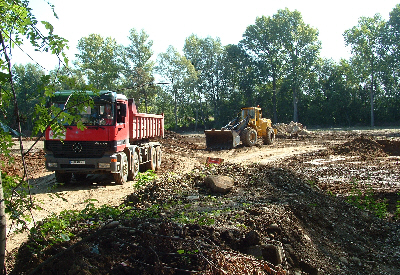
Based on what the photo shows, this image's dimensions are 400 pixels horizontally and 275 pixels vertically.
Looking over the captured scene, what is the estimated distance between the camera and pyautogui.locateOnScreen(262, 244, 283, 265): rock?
5191mm

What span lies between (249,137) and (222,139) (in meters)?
2.18

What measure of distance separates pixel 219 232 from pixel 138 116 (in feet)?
29.3

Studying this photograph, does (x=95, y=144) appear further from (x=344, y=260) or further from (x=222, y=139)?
(x=222, y=139)

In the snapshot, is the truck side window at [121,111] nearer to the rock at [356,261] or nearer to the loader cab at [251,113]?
the rock at [356,261]

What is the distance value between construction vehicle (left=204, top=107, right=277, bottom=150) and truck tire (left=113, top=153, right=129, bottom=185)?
11513mm

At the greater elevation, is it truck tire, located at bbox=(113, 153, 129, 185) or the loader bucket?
the loader bucket

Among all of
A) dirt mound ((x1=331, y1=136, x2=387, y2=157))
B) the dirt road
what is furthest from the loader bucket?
dirt mound ((x1=331, y1=136, x2=387, y2=157))

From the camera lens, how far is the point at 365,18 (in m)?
57.3

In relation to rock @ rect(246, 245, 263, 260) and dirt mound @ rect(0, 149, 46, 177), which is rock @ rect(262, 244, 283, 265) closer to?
rock @ rect(246, 245, 263, 260)

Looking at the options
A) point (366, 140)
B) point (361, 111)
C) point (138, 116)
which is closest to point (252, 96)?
point (361, 111)

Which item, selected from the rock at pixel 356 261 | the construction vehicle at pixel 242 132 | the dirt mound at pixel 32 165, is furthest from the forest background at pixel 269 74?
the rock at pixel 356 261

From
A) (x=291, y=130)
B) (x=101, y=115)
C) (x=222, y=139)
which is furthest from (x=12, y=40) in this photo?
(x=291, y=130)

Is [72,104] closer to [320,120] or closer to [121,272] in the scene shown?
[121,272]

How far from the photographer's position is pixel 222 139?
77.6ft
